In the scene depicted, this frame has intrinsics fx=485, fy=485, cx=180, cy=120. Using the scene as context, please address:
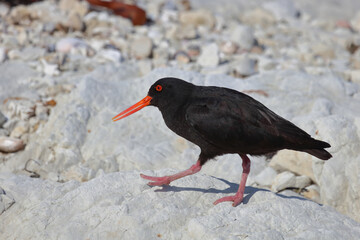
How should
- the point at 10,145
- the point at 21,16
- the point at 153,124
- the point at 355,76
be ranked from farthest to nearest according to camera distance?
the point at 21,16 < the point at 355,76 < the point at 153,124 < the point at 10,145

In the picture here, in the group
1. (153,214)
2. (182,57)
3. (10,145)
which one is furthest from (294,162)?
(182,57)

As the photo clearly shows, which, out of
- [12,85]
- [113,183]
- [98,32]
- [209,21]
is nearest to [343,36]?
[209,21]

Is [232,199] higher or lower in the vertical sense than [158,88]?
lower

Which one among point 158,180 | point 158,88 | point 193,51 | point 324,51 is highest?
point 158,88

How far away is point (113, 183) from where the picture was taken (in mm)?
4691

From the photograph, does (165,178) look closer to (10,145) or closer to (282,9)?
(10,145)

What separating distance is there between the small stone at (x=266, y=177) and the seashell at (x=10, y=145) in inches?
136

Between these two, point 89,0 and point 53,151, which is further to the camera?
point 89,0

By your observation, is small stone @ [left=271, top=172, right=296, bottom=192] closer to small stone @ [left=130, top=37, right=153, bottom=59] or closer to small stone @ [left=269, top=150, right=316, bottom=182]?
small stone @ [left=269, top=150, right=316, bottom=182]

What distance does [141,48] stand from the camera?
1054 cm

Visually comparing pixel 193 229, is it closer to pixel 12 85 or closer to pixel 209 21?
pixel 12 85

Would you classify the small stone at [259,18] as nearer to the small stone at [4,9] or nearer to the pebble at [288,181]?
the small stone at [4,9]

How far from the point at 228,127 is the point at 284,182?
6.55ft

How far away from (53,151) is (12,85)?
7.43ft
